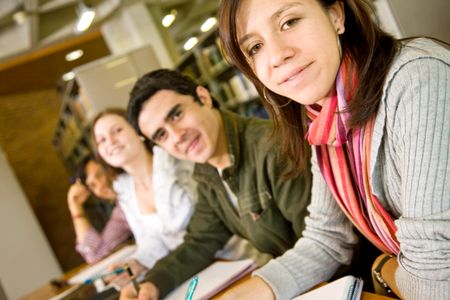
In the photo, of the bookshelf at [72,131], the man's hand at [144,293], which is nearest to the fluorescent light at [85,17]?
the bookshelf at [72,131]

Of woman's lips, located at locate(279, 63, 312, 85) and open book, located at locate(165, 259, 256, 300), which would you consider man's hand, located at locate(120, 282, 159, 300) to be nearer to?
open book, located at locate(165, 259, 256, 300)

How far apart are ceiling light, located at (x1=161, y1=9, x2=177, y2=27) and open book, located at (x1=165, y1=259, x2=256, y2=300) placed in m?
5.34

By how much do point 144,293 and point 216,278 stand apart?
24cm

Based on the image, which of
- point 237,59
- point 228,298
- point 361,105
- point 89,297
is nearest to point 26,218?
point 89,297

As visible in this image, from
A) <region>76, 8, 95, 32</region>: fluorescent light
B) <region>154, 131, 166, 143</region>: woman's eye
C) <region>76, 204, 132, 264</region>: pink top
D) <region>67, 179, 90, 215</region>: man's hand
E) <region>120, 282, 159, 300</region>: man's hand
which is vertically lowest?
<region>120, 282, 159, 300</region>: man's hand

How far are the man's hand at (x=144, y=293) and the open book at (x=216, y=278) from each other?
0.05 metres

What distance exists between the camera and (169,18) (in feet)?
20.9

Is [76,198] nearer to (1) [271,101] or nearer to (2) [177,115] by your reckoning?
(2) [177,115]

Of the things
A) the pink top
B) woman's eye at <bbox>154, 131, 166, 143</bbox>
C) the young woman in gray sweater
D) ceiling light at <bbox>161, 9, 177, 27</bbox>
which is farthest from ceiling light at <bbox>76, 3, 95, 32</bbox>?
the young woman in gray sweater

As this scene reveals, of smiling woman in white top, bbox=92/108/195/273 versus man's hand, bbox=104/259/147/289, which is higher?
smiling woman in white top, bbox=92/108/195/273

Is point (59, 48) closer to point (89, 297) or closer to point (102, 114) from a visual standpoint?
point (102, 114)

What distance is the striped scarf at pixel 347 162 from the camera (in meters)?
0.85

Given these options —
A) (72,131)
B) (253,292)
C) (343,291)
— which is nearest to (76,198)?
(253,292)

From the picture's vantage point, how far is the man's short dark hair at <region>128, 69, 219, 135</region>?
4.75ft
